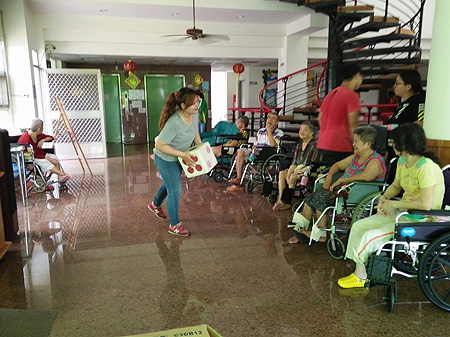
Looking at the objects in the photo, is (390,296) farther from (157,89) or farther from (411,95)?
(157,89)

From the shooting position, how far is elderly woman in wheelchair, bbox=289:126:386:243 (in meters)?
2.87

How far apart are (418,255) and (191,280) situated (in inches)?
58.5

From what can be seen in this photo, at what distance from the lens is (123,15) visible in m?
7.17

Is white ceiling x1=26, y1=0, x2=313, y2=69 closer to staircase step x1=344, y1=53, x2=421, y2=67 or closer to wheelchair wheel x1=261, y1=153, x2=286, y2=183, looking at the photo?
staircase step x1=344, y1=53, x2=421, y2=67

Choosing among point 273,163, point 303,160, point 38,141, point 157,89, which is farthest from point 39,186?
point 157,89

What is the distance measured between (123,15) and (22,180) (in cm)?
432

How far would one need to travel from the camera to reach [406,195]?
7.62 ft

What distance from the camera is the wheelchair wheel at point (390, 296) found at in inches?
82.0

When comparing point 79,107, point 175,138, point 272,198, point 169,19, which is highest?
point 169,19

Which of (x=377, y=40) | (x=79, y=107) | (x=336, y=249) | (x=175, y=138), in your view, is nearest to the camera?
(x=336, y=249)

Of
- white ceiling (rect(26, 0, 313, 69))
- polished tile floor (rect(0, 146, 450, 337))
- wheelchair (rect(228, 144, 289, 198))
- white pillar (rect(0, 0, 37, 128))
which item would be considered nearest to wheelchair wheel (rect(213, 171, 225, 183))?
wheelchair (rect(228, 144, 289, 198))

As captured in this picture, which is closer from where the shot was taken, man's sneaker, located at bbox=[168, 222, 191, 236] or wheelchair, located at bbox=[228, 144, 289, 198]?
man's sneaker, located at bbox=[168, 222, 191, 236]

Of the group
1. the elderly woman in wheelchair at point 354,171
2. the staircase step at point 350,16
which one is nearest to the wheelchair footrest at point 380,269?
the elderly woman in wheelchair at point 354,171

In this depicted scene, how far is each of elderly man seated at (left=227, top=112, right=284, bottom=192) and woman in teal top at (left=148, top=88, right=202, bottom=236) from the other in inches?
69.9
